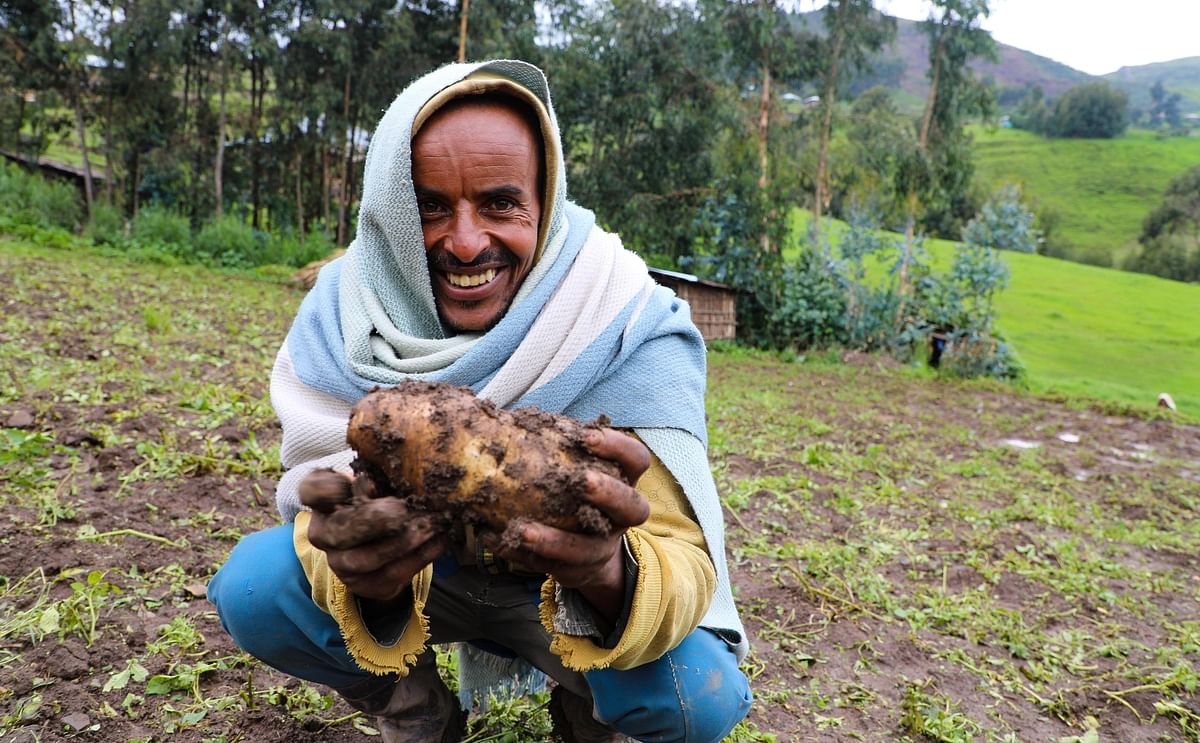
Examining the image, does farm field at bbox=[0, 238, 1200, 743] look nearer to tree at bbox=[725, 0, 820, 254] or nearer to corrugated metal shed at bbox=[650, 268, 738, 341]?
corrugated metal shed at bbox=[650, 268, 738, 341]

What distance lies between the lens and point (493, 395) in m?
1.59

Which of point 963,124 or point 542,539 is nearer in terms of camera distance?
point 542,539

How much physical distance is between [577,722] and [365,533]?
0.89 meters

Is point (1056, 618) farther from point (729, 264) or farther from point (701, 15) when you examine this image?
point (701, 15)

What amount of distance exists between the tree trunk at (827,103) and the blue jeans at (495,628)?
1283 centimetres

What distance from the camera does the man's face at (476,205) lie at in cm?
166

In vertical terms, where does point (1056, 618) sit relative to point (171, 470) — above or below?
below

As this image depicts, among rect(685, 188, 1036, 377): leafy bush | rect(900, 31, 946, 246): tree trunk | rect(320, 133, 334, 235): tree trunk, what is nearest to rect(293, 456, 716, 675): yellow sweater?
rect(685, 188, 1036, 377): leafy bush

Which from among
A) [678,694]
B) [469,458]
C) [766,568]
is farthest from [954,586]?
[469,458]

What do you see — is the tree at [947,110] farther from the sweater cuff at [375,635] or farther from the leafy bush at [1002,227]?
the sweater cuff at [375,635]

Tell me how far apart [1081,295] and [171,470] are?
82.3 ft

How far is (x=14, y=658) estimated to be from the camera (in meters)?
2.02

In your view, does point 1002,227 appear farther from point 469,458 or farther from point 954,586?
point 469,458

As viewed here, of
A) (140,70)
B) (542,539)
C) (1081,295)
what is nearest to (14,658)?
(542,539)
